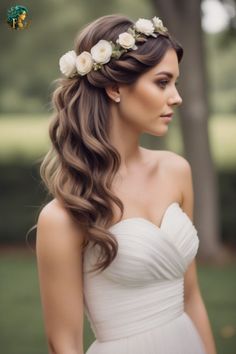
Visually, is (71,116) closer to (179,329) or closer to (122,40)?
(122,40)

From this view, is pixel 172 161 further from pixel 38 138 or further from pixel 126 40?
pixel 38 138

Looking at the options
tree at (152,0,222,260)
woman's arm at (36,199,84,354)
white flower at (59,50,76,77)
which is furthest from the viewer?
tree at (152,0,222,260)

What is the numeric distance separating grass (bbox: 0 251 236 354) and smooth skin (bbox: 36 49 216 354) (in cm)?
436

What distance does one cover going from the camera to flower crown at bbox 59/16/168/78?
9.24 feet

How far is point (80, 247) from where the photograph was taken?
2.77 m

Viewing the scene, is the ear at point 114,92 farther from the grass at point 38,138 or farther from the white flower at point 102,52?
the grass at point 38,138

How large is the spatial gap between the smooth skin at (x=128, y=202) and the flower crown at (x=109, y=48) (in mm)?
110

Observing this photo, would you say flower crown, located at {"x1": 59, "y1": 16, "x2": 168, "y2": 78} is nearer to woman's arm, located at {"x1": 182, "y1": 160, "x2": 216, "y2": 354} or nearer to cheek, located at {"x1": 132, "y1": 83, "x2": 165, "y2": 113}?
cheek, located at {"x1": 132, "y1": 83, "x2": 165, "y2": 113}

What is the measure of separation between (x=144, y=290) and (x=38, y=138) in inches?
525

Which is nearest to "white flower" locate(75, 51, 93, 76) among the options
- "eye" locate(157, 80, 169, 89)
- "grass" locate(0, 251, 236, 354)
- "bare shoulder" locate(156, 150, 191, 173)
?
"eye" locate(157, 80, 169, 89)

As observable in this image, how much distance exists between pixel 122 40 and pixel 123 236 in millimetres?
678

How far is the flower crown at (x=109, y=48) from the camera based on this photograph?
2816 mm

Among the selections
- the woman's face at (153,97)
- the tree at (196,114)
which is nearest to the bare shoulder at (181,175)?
the woman's face at (153,97)

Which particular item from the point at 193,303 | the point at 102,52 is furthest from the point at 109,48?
A: the point at 193,303
